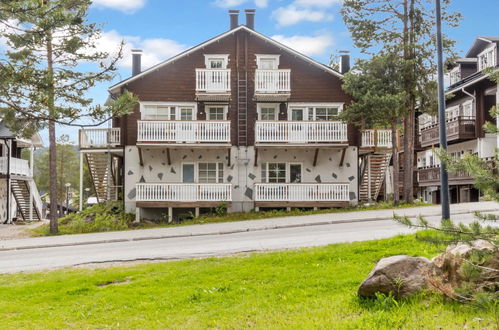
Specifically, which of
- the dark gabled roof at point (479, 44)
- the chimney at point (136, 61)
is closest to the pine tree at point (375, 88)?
the chimney at point (136, 61)

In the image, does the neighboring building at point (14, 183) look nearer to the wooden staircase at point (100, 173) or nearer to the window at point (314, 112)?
the wooden staircase at point (100, 173)

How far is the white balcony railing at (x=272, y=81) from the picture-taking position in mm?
28703

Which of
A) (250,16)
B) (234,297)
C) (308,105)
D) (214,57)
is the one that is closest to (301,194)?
(308,105)

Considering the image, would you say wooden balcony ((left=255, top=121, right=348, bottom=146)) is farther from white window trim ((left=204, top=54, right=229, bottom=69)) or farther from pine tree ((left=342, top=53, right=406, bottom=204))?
white window trim ((left=204, top=54, right=229, bottom=69))

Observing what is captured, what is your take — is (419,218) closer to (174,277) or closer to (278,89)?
(174,277)

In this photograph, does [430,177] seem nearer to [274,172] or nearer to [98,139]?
[274,172]

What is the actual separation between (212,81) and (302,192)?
777 cm

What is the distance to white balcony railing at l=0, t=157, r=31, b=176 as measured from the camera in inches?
1414

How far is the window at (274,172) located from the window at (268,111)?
2.70m

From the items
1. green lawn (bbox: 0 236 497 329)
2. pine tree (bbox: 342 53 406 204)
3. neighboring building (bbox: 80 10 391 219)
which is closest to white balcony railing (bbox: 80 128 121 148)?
neighboring building (bbox: 80 10 391 219)

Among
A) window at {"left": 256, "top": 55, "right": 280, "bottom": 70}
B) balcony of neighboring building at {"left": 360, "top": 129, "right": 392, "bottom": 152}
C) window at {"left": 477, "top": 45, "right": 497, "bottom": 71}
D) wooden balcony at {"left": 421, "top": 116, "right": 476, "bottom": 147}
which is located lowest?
balcony of neighboring building at {"left": 360, "top": 129, "right": 392, "bottom": 152}

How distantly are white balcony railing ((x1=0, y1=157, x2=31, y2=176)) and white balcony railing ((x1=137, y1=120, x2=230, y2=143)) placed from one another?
14.1 m

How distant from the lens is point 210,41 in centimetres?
2961

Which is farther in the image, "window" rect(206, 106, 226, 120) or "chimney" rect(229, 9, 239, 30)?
"chimney" rect(229, 9, 239, 30)
